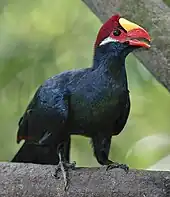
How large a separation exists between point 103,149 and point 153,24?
45 cm

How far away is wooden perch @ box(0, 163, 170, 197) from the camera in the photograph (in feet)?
5.58

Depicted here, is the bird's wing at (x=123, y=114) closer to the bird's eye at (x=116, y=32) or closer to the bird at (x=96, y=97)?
the bird at (x=96, y=97)

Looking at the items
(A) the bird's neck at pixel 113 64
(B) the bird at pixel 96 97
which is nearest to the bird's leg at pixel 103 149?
(B) the bird at pixel 96 97

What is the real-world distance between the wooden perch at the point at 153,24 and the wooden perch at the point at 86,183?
397 mm

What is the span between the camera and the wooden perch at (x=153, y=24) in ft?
6.49

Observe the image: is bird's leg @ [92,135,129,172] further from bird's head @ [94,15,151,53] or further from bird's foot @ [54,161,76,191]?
bird's head @ [94,15,151,53]

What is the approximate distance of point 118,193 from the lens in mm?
1694

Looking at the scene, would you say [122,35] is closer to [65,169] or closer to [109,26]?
[109,26]

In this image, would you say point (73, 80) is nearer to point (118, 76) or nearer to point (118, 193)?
point (118, 76)

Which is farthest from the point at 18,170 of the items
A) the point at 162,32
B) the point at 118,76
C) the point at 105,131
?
the point at 162,32

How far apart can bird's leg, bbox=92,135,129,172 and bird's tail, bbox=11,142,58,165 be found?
0.53 feet

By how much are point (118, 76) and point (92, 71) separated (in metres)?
0.09

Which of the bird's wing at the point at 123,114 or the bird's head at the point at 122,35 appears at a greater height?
the bird's head at the point at 122,35

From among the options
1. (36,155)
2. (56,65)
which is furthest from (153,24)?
(56,65)
